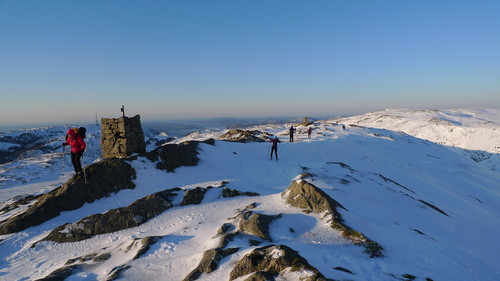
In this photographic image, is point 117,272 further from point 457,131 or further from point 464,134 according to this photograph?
point 457,131

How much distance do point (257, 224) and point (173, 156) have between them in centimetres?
1340

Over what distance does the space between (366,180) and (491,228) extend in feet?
29.1

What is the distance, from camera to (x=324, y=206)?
11906mm

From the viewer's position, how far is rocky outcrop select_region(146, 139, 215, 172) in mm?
20469

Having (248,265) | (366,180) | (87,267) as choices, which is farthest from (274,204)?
(366,180)

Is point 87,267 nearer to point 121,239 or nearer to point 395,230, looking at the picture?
point 121,239

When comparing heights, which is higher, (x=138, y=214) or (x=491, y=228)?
(x=138, y=214)

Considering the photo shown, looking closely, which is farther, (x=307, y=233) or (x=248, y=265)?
(x=307, y=233)

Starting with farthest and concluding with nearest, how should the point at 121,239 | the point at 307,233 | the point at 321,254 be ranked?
the point at 121,239 → the point at 307,233 → the point at 321,254

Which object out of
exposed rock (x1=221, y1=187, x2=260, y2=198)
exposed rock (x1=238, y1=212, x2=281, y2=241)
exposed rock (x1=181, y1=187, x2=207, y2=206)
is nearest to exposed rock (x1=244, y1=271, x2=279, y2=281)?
exposed rock (x1=238, y1=212, x2=281, y2=241)

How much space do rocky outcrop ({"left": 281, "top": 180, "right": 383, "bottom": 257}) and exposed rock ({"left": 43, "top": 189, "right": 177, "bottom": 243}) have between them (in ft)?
23.7

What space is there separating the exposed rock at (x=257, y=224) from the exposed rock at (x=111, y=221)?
5.60 m

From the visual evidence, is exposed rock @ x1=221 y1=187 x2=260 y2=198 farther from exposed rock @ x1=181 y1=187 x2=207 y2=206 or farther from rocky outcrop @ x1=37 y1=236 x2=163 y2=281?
rocky outcrop @ x1=37 y1=236 x2=163 y2=281

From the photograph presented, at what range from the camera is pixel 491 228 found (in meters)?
18.1
